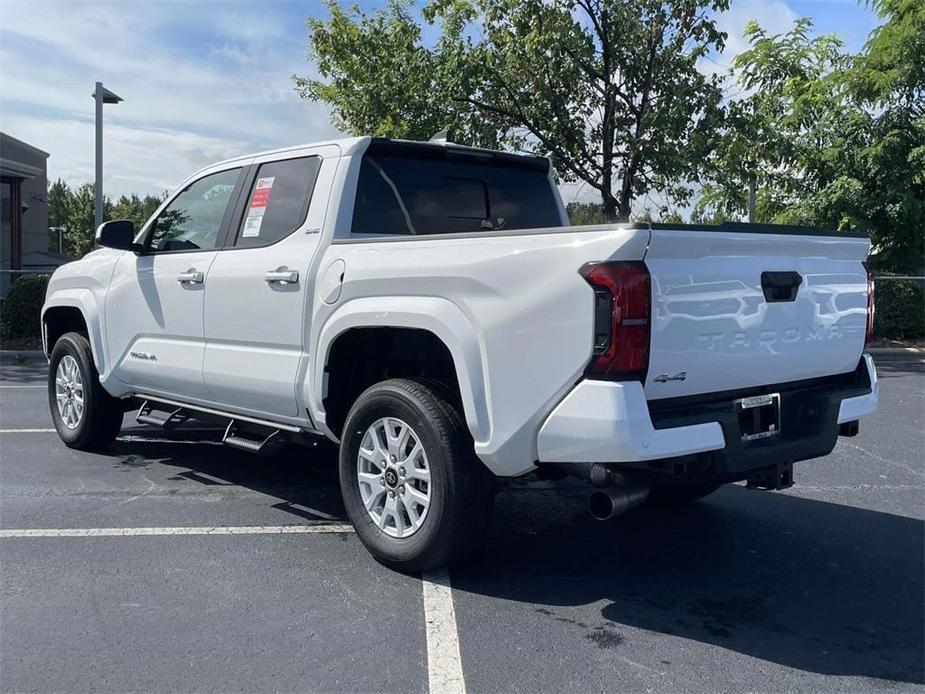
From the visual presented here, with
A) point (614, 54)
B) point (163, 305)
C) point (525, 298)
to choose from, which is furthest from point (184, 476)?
point (614, 54)

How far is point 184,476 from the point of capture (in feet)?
20.3

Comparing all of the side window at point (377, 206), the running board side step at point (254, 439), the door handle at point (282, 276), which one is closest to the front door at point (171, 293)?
the running board side step at point (254, 439)

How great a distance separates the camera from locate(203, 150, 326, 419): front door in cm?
475

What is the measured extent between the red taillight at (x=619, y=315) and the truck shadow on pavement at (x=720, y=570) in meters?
1.13

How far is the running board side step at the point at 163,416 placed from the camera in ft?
19.2

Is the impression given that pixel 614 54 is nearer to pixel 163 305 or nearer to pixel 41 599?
pixel 163 305

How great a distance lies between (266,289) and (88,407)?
255 centimetres

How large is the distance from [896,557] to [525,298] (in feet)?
8.50

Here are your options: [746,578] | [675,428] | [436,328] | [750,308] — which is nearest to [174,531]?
[436,328]

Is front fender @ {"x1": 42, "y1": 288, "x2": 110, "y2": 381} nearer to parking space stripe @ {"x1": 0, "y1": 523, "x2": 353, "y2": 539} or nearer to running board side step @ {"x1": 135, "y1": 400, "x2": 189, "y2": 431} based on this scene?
running board side step @ {"x1": 135, "y1": 400, "x2": 189, "y2": 431}

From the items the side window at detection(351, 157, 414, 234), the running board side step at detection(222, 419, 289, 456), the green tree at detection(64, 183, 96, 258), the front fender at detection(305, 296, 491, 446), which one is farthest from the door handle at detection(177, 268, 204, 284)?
the green tree at detection(64, 183, 96, 258)

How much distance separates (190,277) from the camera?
5484mm

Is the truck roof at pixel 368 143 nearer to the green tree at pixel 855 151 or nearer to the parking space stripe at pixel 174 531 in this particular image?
the parking space stripe at pixel 174 531

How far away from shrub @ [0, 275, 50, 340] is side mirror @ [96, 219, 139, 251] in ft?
34.2
